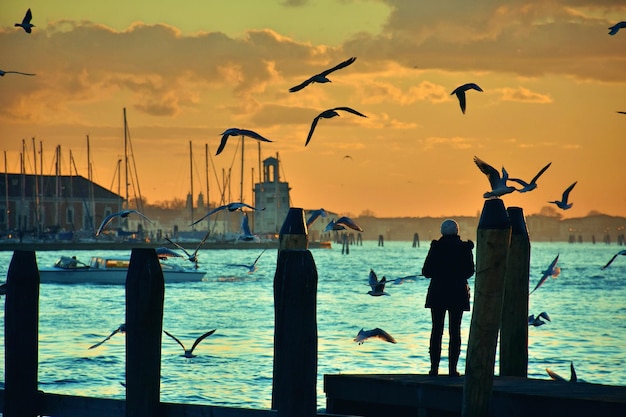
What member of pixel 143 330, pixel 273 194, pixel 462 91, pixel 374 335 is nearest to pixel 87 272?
pixel 462 91

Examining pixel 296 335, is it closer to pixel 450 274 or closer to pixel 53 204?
pixel 450 274

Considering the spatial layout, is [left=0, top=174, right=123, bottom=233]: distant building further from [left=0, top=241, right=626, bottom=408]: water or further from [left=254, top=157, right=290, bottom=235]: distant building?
[left=0, top=241, right=626, bottom=408]: water

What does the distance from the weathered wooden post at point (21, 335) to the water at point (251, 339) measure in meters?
9.55

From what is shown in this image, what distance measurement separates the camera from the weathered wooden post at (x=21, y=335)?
31.0 ft

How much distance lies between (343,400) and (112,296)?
154 ft

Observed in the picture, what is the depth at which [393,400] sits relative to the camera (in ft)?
32.4

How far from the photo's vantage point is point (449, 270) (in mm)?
10445

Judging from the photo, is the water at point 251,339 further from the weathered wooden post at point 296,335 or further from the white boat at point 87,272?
the weathered wooden post at point 296,335

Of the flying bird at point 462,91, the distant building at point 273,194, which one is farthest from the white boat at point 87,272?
the distant building at point 273,194

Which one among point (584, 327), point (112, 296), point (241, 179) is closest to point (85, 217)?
point (241, 179)

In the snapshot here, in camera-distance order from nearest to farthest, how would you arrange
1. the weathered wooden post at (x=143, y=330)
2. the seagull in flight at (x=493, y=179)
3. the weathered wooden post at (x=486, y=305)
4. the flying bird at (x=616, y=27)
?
the weathered wooden post at (x=486, y=305)
the weathered wooden post at (x=143, y=330)
the seagull in flight at (x=493, y=179)
the flying bird at (x=616, y=27)

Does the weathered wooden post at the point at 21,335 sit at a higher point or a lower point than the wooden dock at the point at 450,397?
higher

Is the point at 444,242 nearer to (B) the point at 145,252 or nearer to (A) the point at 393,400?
(A) the point at 393,400

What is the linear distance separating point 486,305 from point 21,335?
13.1 ft
